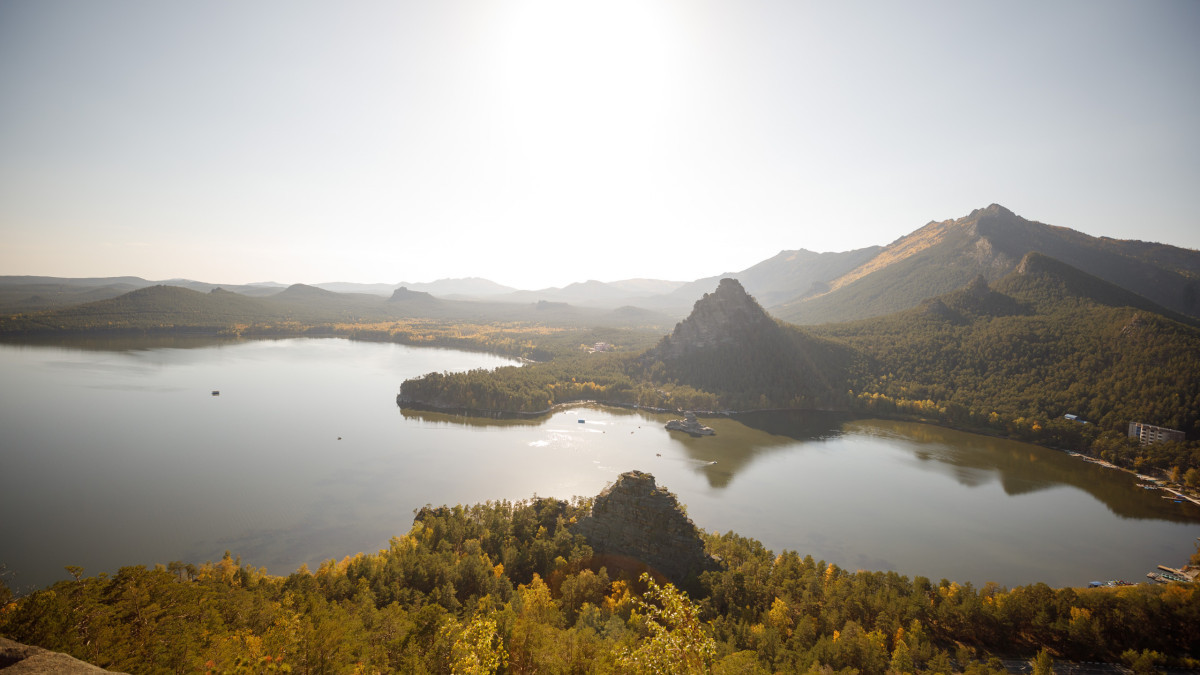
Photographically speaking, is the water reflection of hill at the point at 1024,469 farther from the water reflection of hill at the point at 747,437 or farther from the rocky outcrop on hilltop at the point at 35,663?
the rocky outcrop on hilltop at the point at 35,663

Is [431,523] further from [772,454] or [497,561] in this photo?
[772,454]

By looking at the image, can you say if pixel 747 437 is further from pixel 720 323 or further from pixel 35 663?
pixel 35 663

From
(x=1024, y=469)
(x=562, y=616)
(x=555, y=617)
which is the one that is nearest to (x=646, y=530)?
(x=562, y=616)

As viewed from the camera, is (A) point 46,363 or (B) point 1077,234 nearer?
(A) point 46,363

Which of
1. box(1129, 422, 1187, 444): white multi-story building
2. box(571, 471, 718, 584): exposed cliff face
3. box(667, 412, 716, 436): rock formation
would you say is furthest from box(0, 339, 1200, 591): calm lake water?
box(571, 471, 718, 584): exposed cliff face

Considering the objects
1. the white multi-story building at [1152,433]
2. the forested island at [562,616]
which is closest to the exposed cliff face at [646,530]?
the forested island at [562,616]

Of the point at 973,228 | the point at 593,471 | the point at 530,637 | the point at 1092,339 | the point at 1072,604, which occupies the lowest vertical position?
the point at 593,471

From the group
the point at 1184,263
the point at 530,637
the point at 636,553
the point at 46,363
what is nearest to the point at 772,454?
the point at 636,553
